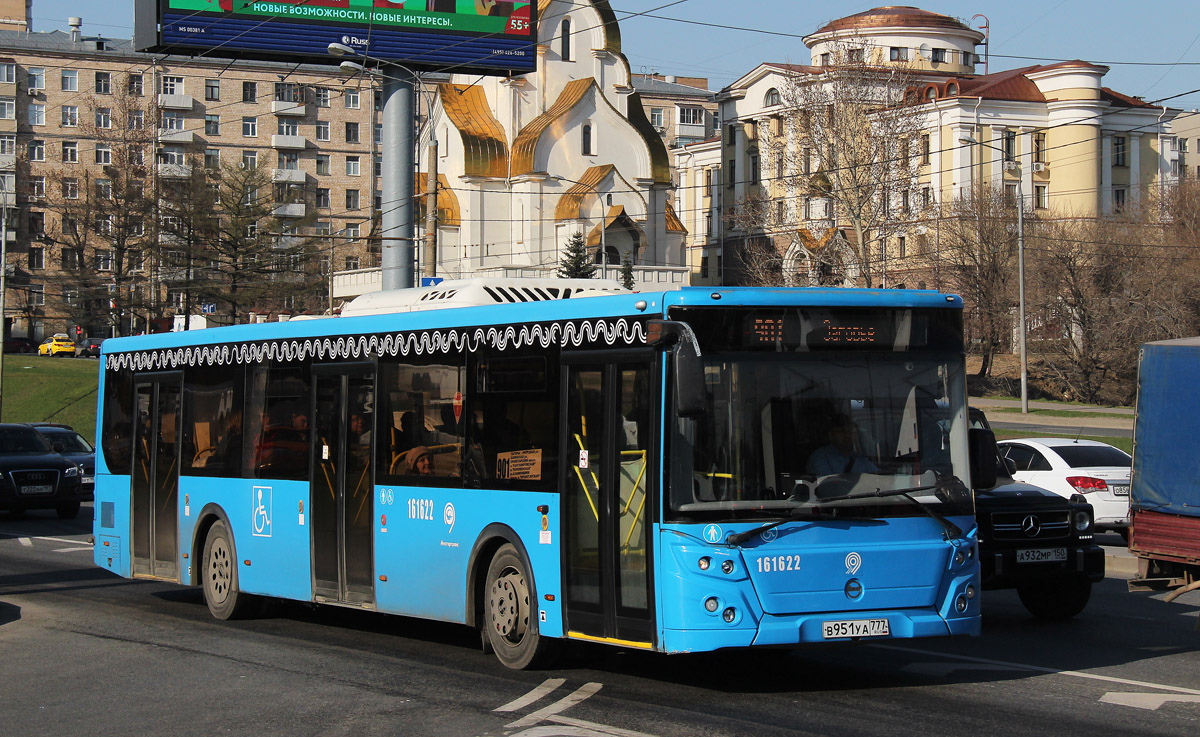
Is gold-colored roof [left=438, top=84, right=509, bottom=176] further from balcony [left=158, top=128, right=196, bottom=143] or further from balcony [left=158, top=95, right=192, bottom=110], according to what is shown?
balcony [left=158, top=95, right=192, bottom=110]

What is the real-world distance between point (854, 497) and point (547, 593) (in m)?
2.28

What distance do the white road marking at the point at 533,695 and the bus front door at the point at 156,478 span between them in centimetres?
661

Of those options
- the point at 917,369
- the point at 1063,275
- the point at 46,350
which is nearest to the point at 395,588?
the point at 917,369

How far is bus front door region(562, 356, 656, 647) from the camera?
29.8 ft

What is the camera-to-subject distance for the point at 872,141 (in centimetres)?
5462

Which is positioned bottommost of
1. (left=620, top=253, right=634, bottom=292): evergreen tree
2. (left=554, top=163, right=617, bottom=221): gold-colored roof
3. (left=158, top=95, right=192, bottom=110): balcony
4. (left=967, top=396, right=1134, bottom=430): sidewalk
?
(left=967, top=396, right=1134, bottom=430): sidewalk

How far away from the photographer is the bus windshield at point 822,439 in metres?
8.83

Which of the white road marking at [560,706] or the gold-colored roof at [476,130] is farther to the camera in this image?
the gold-colored roof at [476,130]

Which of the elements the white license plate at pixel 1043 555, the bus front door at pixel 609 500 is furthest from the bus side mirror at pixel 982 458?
the white license plate at pixel 1043 555

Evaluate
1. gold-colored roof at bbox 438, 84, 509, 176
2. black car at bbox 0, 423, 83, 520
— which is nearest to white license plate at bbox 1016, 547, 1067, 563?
black car at bbox 0, 423, 83, 520

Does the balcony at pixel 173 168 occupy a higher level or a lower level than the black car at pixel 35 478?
higher

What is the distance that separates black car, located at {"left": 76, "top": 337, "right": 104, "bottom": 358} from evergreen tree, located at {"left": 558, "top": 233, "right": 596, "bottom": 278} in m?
32.5

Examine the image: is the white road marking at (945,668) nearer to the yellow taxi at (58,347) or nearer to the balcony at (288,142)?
the yellow taxi at (58,347)

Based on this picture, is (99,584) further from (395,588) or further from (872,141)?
(872,141)
